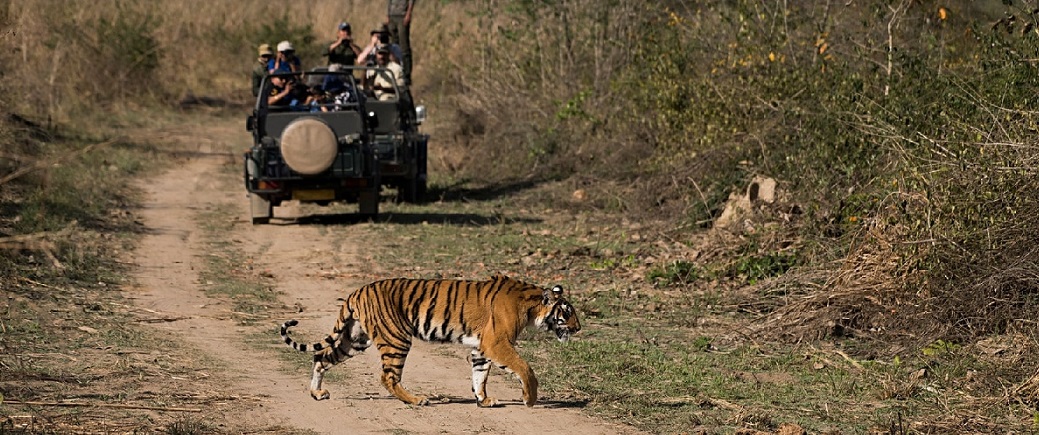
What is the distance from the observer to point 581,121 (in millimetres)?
19734

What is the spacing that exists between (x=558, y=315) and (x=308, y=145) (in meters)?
7.44

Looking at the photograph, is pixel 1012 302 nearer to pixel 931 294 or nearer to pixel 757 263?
pixel 931 294

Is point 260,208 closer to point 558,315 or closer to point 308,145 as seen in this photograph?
point 308,145

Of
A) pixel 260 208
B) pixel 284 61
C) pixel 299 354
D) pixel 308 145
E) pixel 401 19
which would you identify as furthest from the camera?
pixel 401 19

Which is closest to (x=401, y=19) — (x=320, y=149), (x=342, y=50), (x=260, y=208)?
(x=342, y=50)

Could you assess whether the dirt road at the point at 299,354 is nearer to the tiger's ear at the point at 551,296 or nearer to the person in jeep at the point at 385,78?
the tiger's ear at the point at 551,296

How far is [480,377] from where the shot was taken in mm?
7762

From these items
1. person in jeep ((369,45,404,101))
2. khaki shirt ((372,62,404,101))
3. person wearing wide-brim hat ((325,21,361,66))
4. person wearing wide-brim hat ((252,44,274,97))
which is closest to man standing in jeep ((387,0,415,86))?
person wearing wide-brim hat ((325,21,361,66))

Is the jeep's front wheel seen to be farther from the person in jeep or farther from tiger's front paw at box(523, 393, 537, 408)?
tiger's front paw at box(523, 393, 537, 408)

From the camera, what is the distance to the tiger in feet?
25.3

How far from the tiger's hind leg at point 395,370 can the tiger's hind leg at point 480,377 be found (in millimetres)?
315

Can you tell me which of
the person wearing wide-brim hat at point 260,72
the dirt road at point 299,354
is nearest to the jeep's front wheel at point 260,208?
the dirt road at point 299,354

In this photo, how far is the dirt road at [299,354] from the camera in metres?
7.48

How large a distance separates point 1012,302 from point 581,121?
443 inches
